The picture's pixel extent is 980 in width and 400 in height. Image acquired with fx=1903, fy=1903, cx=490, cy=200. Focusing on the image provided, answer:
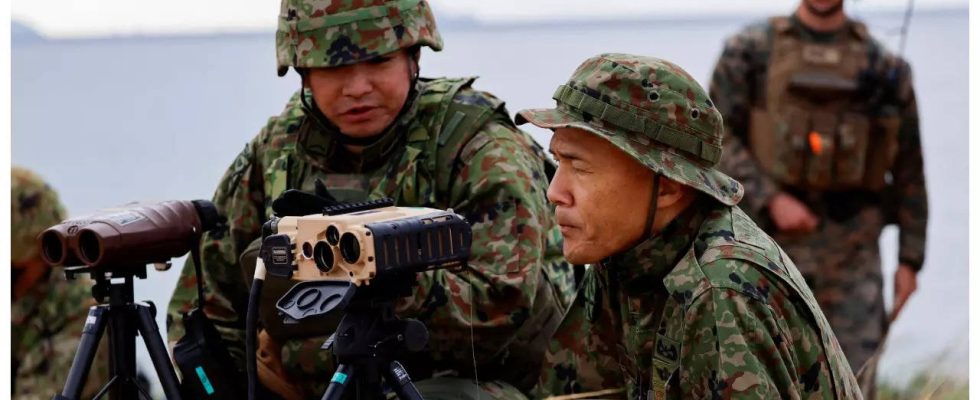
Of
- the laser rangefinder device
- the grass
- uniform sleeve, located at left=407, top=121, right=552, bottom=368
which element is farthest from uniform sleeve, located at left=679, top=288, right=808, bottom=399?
the grass

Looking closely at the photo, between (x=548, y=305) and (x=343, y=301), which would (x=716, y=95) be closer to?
(x=548, y=305)

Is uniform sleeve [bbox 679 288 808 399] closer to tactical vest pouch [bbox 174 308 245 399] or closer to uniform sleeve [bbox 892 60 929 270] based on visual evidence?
tactical vest pouch [bbox 174 308 245 399]

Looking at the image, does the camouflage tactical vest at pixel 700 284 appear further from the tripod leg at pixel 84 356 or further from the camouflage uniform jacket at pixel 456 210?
the tripod leg at pixel 84 356

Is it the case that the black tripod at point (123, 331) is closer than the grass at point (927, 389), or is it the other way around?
the black tripod at point (123, 331)

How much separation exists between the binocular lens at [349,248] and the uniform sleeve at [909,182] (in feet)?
15.7

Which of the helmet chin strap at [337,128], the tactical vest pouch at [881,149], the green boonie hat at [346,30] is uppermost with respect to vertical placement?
the green boonie hat at [346,30]

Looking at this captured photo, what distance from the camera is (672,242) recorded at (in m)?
4.29

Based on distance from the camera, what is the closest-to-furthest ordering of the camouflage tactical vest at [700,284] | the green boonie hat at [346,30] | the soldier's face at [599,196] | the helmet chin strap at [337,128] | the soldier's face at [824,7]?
the camouflage tactical vest at [700,284], the soldier's face at [599,196], the green boonie hat at [346,30], the helmet chin strap at [337,128], the soldier's face at [824,7]

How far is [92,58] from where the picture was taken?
472 inches

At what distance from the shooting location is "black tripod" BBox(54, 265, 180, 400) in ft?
16.3

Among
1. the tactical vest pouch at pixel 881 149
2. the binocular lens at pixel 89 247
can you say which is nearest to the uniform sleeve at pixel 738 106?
the tactical vest pouch at pixel 881 149

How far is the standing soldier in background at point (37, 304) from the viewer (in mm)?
7578

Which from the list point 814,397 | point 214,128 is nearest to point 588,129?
point 814,397

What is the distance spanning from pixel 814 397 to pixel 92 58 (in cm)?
863
